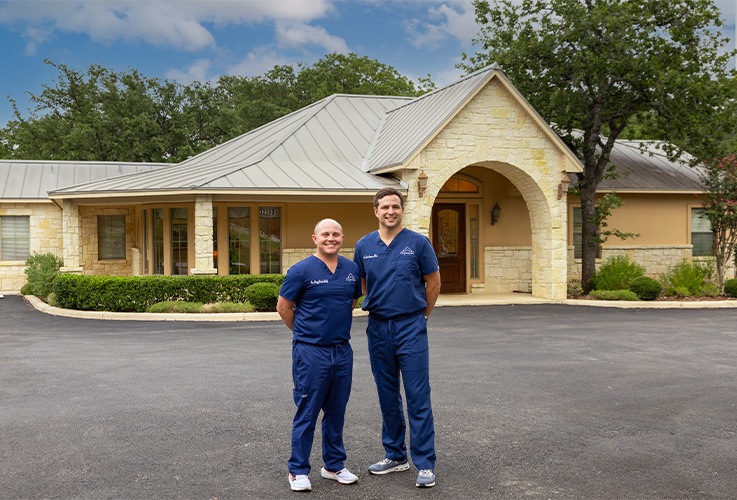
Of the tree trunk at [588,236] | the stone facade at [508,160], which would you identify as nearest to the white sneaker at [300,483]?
the stone facade at [508,160]

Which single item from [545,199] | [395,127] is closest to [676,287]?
[545,199]

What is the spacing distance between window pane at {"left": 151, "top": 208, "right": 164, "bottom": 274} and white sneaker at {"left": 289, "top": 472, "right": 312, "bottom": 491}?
14868 millimetres

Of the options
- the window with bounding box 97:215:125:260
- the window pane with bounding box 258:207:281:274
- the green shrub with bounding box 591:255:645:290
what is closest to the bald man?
the window pane with bounding box 258:207:281:274

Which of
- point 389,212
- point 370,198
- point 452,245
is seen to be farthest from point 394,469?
point 452,245

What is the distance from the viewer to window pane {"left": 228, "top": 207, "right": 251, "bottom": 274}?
60.1 ft

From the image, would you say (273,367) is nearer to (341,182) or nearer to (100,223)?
(341,182)

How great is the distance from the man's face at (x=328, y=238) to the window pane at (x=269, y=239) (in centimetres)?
1351

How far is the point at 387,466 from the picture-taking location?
536 cm

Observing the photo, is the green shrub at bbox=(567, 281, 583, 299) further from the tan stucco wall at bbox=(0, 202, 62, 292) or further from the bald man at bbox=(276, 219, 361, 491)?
the tan stucco wall at bbox=(0, 202, 62, 292)

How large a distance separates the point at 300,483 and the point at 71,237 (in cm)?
1491

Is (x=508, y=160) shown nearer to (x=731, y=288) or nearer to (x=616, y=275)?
(x=616, y=275)

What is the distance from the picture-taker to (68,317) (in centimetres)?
1549

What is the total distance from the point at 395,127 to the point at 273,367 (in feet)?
40.3

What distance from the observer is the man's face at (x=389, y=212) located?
5.34 m
